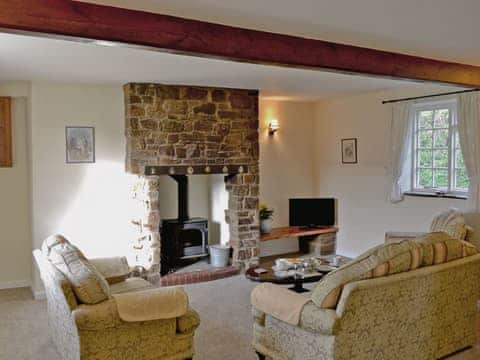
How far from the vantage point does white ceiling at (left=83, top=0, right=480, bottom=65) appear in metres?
2.62

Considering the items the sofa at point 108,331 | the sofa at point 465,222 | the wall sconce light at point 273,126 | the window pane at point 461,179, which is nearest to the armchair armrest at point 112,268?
the sofa at point 108,331

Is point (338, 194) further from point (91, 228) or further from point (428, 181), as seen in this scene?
point (91, 228)

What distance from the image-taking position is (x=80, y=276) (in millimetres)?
3078

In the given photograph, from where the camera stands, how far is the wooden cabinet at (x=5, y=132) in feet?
18.3

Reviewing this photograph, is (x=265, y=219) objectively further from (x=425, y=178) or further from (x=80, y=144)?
(x=80, y=144)

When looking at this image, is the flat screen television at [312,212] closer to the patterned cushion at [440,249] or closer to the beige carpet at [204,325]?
the beige carpet at [204,325]

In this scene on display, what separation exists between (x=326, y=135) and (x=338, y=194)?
0.97 meters

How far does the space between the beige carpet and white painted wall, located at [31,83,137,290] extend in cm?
57

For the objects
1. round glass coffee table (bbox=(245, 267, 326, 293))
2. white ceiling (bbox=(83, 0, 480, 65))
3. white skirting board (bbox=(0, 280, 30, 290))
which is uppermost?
white ceiling (bbox=(83, 0, 480, 65))

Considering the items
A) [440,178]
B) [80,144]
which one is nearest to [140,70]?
[80,144]

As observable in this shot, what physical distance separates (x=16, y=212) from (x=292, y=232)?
3.70 meters

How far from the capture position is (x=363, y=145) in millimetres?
6793

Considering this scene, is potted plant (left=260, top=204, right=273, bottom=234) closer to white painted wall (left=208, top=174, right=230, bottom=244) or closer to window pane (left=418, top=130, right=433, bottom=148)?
white painted wall (left=208, top=174, right=230, bottom=244)

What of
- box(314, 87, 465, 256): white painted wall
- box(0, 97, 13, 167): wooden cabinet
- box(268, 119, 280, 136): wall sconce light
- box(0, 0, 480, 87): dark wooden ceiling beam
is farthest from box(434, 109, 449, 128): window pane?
box(0, 97, 13, 167): wooden cabinet
